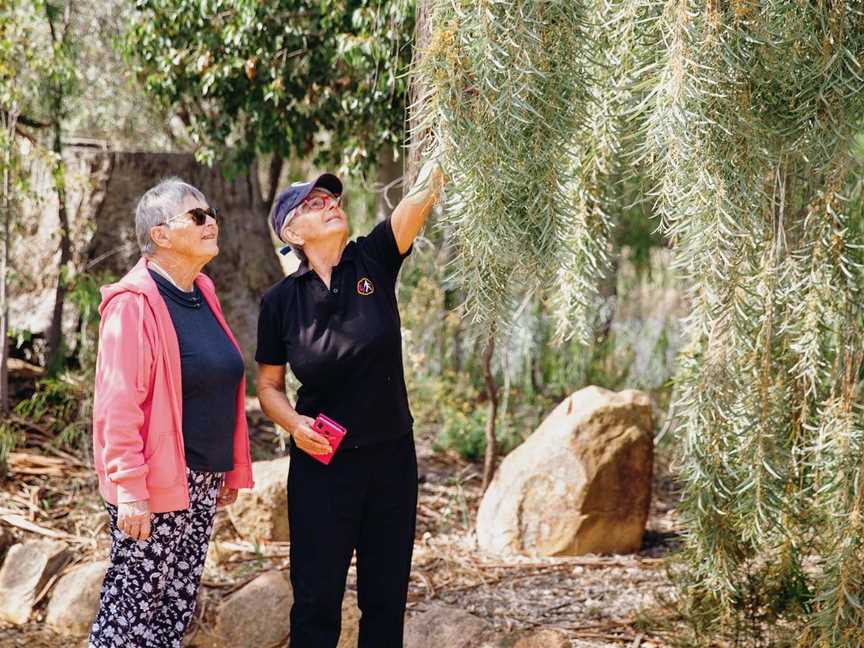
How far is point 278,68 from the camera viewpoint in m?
4.31

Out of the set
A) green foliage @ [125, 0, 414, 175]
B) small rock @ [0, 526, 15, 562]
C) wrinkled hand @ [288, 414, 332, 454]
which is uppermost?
green foliage @ [125, 0, 414, 175]

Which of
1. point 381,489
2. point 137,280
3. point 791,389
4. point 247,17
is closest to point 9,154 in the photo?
point 247,17

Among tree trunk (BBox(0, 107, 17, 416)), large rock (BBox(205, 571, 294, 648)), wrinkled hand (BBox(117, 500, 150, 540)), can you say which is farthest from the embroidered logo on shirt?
tree trunk (BBox(0, 107, 17, 416))

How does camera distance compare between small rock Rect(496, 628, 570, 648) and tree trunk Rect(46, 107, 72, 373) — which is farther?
tree trunk Rect(46, 107, 72, 373)

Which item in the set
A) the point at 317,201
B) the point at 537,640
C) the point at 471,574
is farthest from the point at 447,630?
the point at 317,201

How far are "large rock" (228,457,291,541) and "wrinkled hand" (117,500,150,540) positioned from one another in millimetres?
1774

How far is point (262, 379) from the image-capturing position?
2.74 metres

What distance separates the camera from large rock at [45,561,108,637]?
3.50 m

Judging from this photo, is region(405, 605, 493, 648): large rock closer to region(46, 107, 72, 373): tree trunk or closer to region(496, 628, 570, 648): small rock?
region(496, 628, 570, 648): small rock

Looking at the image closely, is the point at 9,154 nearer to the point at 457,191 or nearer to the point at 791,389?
the point at 457,191

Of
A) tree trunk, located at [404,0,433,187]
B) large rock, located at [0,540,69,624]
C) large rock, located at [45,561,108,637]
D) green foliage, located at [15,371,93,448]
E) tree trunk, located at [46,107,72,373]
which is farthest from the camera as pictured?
tree trunk, located at [46,107,72,373]

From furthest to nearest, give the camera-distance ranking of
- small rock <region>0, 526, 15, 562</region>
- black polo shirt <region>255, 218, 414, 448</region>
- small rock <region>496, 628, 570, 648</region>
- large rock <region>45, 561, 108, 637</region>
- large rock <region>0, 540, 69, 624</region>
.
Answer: small rock <region>0, 526, 15, 562</region>
large rock <region>0, 540, 69, 624</region>
large rock <region>45, 561, 108, 637</region>
small rock <region>496, 628, 570, 648</region>
black polo shirt <region>255, 218, 414, 448</region>

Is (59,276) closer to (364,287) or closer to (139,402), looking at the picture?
(139,402)

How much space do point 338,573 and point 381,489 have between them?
23 centimetres
